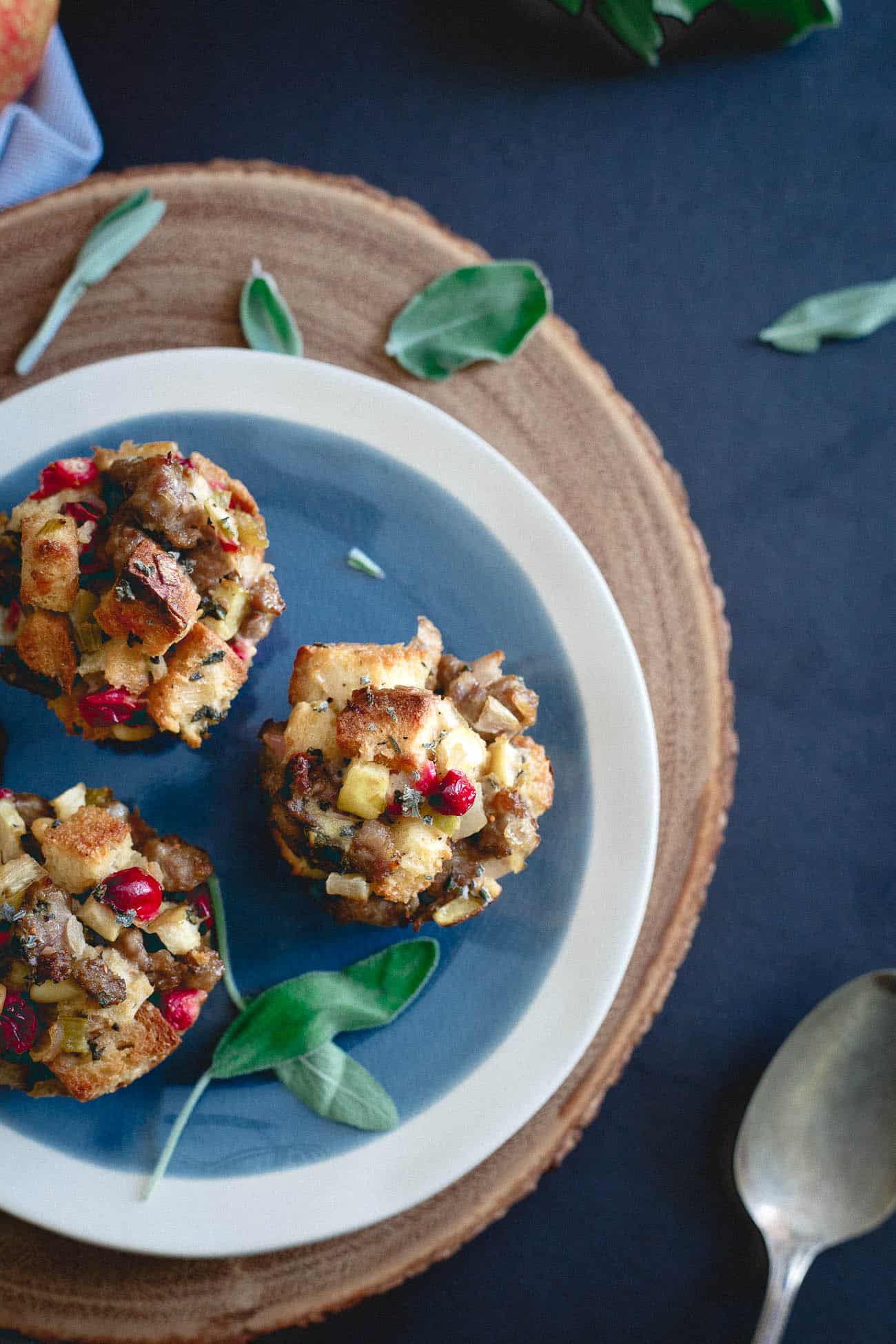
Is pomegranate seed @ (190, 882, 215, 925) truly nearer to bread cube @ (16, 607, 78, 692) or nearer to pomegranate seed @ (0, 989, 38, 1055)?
pomegranate seed @ (0, 989, 38, 1055)

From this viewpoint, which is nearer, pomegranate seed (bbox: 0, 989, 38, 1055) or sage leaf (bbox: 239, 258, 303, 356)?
pomegranate seed (bbox: 0, 989, 38, 1055)

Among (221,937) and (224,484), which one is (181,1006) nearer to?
(221,937)

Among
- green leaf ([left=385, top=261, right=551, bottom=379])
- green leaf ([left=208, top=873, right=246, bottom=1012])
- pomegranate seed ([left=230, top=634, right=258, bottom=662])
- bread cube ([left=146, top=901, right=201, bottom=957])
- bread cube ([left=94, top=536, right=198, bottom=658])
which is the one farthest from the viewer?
green leaf ([left=385, top=261, right=551, bottom=379])

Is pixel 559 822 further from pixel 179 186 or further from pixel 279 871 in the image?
pixel 179 186

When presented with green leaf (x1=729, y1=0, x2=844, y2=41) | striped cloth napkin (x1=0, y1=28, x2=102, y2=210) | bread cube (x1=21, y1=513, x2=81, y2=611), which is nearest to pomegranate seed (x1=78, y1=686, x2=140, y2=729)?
bread cube (x1=21, y1=513, x2=81, y2=611)

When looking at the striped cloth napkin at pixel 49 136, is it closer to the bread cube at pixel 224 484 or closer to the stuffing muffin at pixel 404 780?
the bread cube at pixel 224 484

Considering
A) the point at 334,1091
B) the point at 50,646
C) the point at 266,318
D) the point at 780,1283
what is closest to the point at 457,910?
the point at 334,1091
